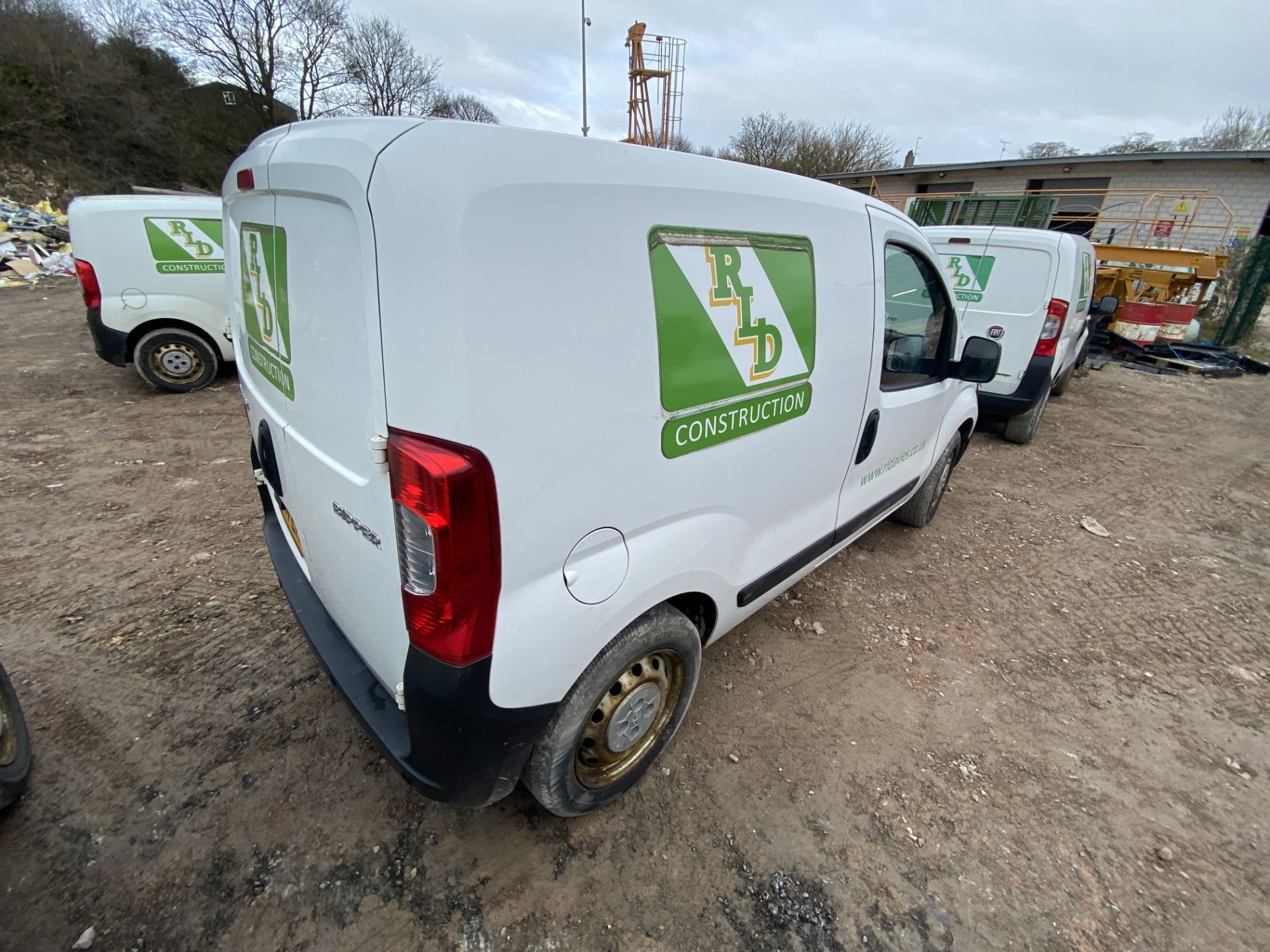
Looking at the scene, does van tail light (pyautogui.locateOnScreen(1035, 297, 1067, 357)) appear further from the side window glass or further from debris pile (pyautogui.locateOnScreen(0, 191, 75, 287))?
debris pile (pyautogui.locateOnScreen(0, 191, 75, 287))

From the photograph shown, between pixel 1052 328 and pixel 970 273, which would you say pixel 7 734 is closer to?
pixel 970 273

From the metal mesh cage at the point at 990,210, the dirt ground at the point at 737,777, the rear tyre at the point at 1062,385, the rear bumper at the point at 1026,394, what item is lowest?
the dirt ground at the point at 737,777

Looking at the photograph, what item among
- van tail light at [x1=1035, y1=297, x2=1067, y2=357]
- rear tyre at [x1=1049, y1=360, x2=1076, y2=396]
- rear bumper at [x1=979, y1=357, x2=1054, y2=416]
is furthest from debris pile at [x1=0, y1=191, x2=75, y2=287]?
rear tyre at [x1=1049, y1=360, x2=1076, y2=396]

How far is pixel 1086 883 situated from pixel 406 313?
2.63 m

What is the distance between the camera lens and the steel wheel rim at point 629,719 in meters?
1.77

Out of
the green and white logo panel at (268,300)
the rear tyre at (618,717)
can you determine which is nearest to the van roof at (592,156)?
the green and white logo panel at (268,300)

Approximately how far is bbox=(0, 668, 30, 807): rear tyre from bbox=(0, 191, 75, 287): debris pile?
13.5 metres

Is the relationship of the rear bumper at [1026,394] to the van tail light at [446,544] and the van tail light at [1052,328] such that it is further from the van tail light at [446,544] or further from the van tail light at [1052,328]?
the van tail light at [446,544]

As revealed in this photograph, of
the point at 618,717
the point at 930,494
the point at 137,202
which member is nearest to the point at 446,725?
the point at 618,717

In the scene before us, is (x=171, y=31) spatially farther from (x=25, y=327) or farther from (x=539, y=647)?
(x=539, y=647)

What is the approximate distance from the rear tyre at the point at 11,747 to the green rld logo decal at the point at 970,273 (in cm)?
646

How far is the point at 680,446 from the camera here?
1546 mm

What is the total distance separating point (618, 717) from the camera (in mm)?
1805

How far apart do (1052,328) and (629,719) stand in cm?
523
